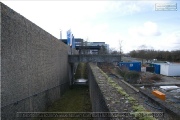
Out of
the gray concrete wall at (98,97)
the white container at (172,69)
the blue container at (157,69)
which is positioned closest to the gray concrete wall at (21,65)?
the gray concrete wall at (98,97)

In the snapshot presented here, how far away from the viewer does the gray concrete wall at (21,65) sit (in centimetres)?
686

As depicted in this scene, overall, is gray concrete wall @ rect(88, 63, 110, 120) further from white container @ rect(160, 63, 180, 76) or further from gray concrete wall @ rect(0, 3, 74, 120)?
white container @ rect(160, 63, 180, 76)

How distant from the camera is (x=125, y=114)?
400 centimetres

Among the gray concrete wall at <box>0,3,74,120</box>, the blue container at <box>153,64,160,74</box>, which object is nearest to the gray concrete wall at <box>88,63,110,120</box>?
the gray concrete wall at <box>0,3,74,120</box>

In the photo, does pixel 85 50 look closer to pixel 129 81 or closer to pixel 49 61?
pixel 129 81

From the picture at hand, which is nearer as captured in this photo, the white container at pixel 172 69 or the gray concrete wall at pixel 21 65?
the gray concrete wall at pixel 21 65

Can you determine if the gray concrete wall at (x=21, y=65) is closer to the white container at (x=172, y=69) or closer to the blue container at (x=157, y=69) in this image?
the white container at (x=172, y=69)

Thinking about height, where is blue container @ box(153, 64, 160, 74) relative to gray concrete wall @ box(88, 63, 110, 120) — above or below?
below

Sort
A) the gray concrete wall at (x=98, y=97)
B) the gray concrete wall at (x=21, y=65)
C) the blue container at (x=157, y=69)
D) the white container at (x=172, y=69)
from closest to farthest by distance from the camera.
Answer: the gray concrete wall at (x=98, y=97) < the gray concrete wall at (x=21, y=65) < the white container at (x=172, y=69) < the blue container at (x=157, y=69)

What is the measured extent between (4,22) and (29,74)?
323 cm

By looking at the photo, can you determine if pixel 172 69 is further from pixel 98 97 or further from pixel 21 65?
pixel 21 65

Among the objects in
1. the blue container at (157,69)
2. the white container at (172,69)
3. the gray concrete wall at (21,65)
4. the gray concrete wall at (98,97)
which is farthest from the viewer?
the blue container at (157,69)

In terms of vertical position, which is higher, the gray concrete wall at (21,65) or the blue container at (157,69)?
the gray concrete wall at (21,65)

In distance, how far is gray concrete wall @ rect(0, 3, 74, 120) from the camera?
6859 mm
